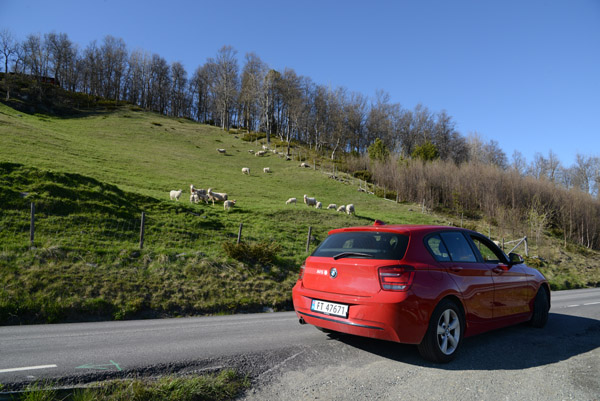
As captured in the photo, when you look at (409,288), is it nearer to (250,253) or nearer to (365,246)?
(365,246)

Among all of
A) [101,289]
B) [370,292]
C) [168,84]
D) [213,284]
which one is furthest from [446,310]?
[168,84]

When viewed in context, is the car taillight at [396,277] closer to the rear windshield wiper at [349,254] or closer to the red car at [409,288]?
the red car at [409,288]

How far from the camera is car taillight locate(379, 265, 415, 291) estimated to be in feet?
14.0

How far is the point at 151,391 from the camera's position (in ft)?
10.6

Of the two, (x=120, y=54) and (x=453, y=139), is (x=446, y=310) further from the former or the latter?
(x=120, y=54)

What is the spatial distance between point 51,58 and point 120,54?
14460 mm

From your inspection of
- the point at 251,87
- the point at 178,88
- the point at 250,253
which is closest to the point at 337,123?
the point at 251,87

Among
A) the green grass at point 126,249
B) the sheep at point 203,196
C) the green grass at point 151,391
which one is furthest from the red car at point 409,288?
the sheep at point 203,196

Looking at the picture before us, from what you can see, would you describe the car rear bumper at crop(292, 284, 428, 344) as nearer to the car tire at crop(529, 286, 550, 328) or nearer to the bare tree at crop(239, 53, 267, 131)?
the car tire at crop(529, 286, 550, 328)

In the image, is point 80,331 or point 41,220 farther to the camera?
point 41,220

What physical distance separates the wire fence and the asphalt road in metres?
4.83

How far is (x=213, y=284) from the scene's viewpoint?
1010cm

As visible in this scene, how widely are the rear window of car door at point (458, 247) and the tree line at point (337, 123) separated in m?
39.1

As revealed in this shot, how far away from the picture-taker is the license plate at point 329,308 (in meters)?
4.58
